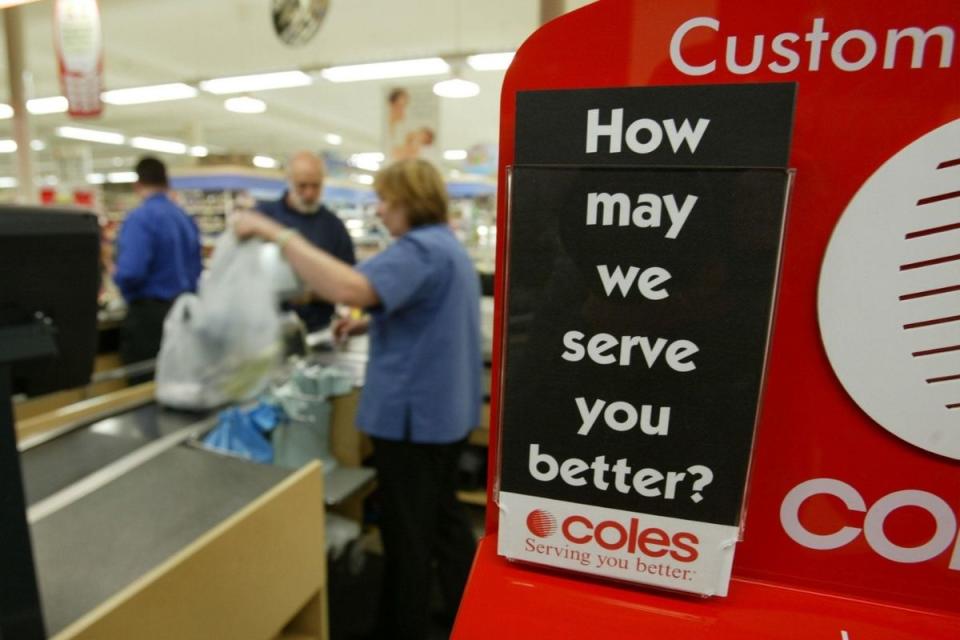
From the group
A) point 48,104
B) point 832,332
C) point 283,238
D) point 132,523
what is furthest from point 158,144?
point 832,332

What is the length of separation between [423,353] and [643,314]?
3.93ft

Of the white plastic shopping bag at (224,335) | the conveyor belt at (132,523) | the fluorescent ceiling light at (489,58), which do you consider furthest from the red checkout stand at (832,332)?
the fluorescent ceiling light at (489,58)

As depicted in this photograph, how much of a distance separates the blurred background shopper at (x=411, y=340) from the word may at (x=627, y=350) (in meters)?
1.08

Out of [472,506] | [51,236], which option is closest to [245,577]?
[51,236]

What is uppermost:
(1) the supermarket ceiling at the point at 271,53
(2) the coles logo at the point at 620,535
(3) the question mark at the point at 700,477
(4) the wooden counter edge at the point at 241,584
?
(1) the supermarket ceiling at the point at 271,53

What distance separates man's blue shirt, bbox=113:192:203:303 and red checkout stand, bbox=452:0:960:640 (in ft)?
10.3

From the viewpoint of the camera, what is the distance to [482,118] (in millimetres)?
10297

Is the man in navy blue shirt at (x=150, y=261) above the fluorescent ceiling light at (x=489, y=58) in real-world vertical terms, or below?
below

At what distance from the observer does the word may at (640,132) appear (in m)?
0.45

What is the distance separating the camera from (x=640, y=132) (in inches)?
18.1

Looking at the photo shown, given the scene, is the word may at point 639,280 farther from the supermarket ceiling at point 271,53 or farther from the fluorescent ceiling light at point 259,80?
the fluorescent ceiling light at point 259,80

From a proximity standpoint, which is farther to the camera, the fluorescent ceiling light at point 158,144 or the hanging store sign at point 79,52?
the fluorescent ceiling light at point 158,144

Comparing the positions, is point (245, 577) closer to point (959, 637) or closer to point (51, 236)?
point (51, 236)

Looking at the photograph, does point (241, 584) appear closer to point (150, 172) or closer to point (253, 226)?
point (253, 226)
